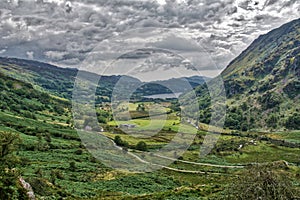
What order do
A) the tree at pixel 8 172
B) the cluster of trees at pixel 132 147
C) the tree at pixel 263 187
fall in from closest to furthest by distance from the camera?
the tree at pixel 263 187 → the tree at pixel 8 172 → the cluster of trees at pixel 132 147

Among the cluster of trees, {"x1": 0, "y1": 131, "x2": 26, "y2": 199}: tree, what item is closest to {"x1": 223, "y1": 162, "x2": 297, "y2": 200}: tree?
{"x1": 0, "y1": 131, "x2": 26, "y2": 199}: tree

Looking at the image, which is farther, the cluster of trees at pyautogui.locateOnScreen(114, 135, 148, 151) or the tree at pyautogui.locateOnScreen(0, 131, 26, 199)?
the cluster of trees at pyautogui.locateOnScreen(114, 135, 148, 151)

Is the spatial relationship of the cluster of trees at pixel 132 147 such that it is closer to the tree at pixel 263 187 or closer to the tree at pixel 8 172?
the tree at pixel 8 172

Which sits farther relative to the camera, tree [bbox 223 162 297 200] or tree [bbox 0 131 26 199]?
tree [bbox 0 131 26 199]

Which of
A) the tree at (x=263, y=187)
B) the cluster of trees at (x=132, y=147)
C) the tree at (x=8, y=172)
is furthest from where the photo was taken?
the cluster of trees at (x=132, y=147)

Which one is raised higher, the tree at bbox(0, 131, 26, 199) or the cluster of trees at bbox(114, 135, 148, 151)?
the tree at bbox(0, 131, 26, 199)

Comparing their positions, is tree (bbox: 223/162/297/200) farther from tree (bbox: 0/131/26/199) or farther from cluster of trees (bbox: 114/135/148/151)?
cluster of trees (bbox: 114/135/148/151)

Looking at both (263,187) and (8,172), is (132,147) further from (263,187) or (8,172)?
(263,187)

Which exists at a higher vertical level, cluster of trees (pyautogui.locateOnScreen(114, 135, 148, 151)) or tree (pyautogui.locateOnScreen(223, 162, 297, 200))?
tree (pyautogui.locateOnScreen(223, 162, 297, 200))

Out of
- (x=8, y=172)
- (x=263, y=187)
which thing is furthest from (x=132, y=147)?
(x=263, y=187)

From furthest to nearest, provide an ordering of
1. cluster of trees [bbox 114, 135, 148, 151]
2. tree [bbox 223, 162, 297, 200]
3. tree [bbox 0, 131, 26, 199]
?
cluster of trees [bbox 114, 135, 148, 151]
tree [bbox 0, 131, 26, 199]
tree [bbox 223, 162, 297, 200]

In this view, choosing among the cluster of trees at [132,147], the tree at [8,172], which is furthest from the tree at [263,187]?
the cluster of trees at [132,147]

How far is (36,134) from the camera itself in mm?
161000

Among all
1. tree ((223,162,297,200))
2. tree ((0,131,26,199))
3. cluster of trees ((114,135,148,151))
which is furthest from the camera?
cluster of trees ((114,135,148,151))
